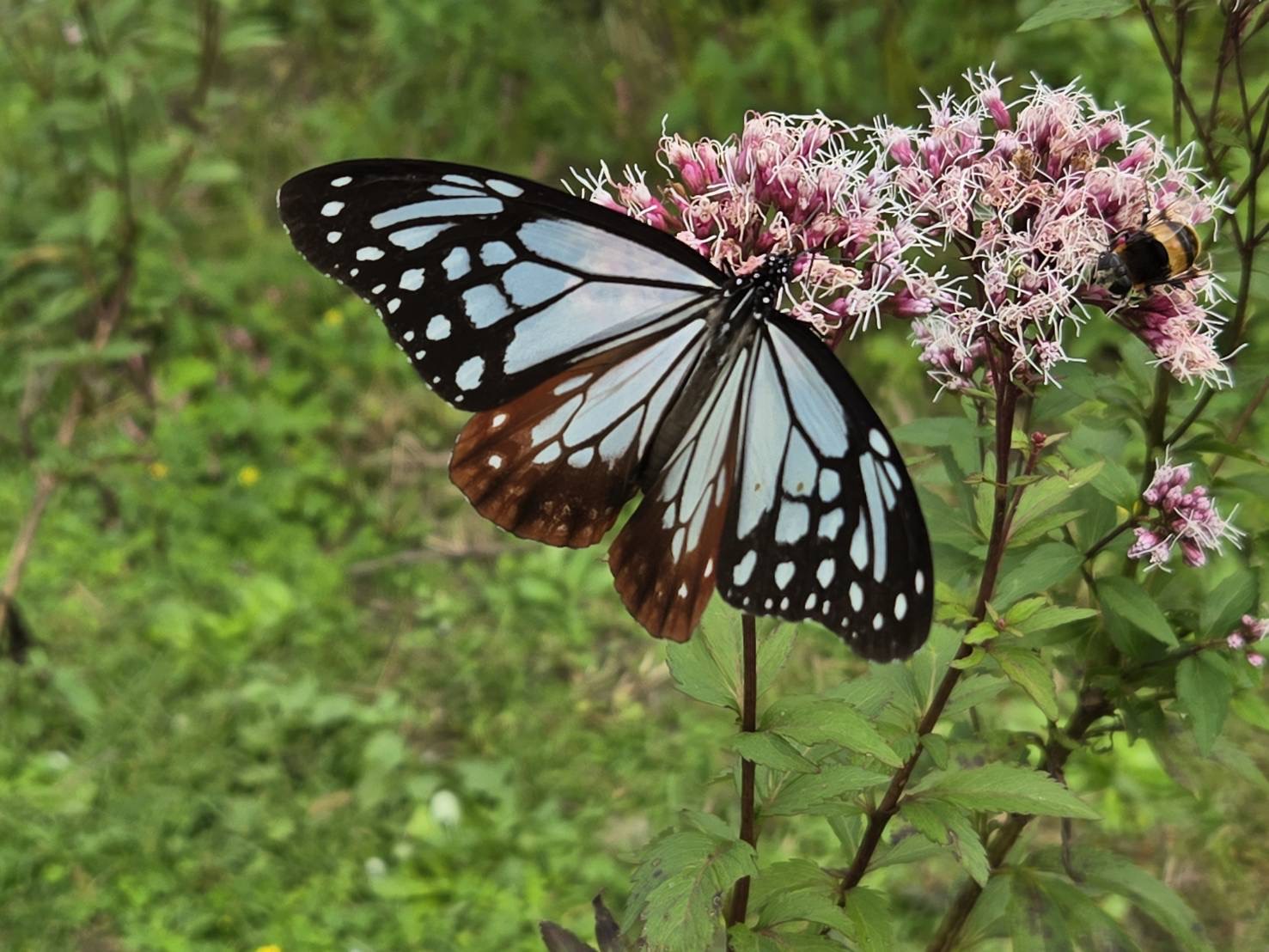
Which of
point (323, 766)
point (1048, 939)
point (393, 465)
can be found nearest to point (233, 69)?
point (393, 465)

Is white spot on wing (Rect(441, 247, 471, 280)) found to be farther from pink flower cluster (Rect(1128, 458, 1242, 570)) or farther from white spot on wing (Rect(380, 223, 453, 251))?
pink flower cluster (Rect(1128, 458, 1242, 570))

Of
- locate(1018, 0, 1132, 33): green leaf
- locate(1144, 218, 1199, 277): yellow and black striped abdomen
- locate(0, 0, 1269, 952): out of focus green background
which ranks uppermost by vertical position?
locate(1018, 0, 1132, 33): green leaf

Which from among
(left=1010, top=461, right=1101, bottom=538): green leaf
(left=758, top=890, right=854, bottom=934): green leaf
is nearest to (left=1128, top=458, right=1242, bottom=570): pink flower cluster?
Result: (left=1010, top=461, right=1101, bottom=538): green leaf

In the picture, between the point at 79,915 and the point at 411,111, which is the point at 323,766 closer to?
the point at 79,915

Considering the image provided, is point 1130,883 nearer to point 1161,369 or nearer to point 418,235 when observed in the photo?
point 1161,369

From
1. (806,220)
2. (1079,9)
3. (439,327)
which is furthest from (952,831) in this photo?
(1079,9)

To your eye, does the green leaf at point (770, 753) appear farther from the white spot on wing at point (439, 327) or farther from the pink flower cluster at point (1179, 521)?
the white spot on wing at point (439, 327)
